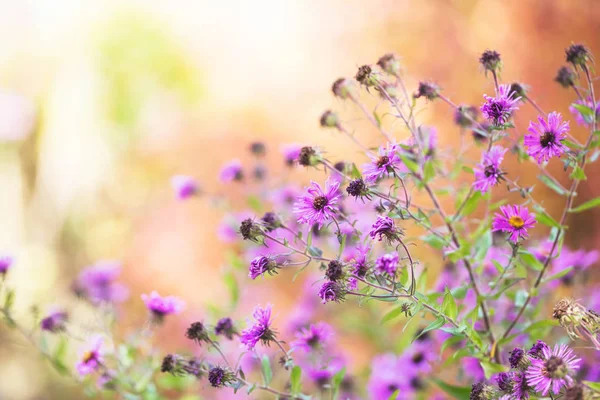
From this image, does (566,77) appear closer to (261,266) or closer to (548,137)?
(548,137)

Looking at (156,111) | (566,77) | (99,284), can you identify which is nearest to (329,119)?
(566,77)

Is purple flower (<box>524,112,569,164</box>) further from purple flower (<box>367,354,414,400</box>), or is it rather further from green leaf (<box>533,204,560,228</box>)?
purple flower (<box>367,354,414,400</box>)

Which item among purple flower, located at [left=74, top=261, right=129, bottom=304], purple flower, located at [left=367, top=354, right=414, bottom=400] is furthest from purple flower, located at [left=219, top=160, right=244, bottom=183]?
purple flower, located at [left=367, top=354, right=414, bottom=400]

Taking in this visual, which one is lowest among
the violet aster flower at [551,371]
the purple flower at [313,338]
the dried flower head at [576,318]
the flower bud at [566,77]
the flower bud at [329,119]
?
the purple flower at [313,338]

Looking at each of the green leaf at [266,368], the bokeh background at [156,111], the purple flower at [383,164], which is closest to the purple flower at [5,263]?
the green leaf at [266,368]

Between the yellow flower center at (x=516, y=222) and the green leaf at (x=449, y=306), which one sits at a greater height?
the yellow flower center at (x=516, y=222)

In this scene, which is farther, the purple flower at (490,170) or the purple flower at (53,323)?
the purple flower at (53,323)

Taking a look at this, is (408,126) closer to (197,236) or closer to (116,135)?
(197,236)

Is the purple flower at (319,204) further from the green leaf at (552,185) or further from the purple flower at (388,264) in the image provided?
the green leaf at (552,185)
